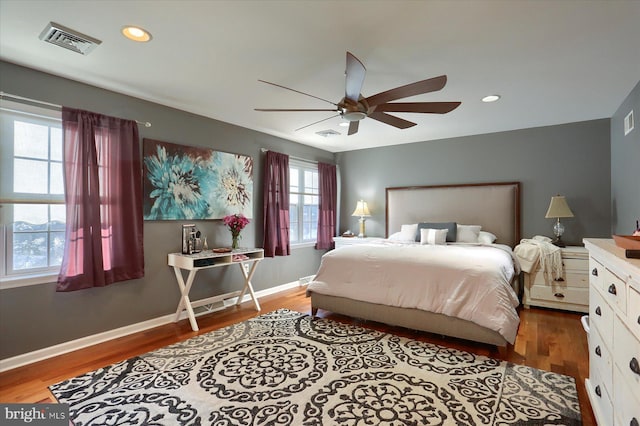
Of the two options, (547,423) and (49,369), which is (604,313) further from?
(49,369)

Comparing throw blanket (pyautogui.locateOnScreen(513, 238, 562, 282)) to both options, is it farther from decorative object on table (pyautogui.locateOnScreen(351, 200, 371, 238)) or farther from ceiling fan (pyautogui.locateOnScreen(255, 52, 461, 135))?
ceiling fan (pyautogui.locateOnScreen(255, 52, 461, 135))

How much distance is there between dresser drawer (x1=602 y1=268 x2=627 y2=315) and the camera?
1.30m

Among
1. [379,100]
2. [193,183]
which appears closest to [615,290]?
[379,100]

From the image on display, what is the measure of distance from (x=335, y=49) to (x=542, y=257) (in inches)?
137

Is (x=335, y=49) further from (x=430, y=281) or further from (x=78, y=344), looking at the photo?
(x=78, y=344)

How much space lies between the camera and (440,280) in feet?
9.57

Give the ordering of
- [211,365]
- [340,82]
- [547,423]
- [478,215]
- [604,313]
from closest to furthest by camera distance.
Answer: [604,313] < [547,423] < [211,365] < [340,82] < [478,215]

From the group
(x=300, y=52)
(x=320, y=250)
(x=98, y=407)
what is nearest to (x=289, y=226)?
(x=320, y=250)

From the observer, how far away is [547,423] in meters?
1.80

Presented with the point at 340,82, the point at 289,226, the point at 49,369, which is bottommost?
the point at 49,369

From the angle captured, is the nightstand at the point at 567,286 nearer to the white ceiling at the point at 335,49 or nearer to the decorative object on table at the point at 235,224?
the white ceiling at the point at 335,49

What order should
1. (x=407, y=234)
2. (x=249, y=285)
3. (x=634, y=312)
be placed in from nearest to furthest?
(x=634, y=312) < (x=249, y=285) < (x=407, y=234)

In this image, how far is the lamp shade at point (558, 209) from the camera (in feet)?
12.8

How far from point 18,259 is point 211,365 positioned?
1.82m
